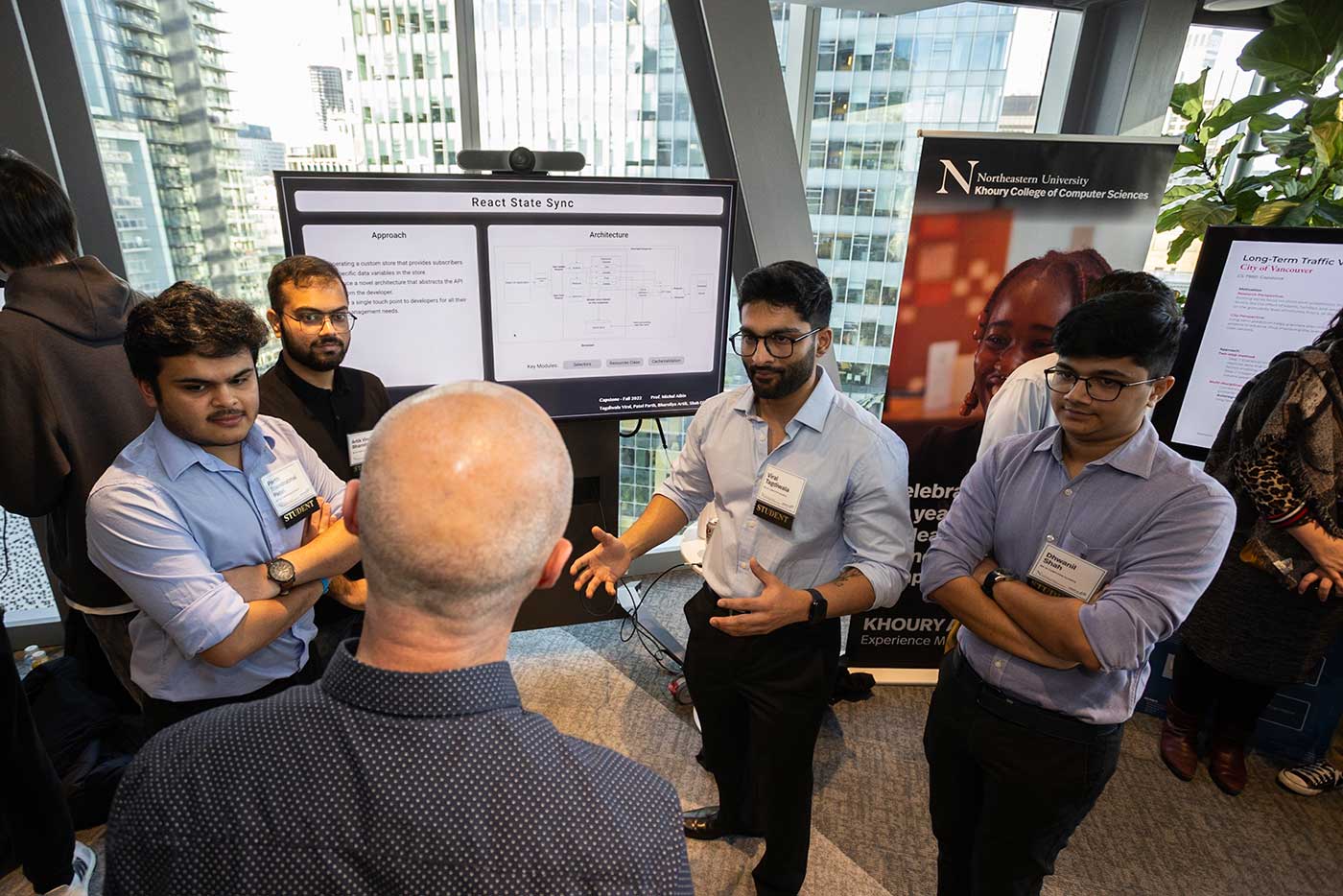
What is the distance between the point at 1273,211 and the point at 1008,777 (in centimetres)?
291

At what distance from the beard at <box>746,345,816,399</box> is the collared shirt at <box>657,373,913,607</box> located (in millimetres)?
60

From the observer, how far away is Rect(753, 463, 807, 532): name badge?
1.61m

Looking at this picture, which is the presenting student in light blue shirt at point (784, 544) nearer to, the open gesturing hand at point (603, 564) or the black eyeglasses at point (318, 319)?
the open gesturing hand at point (603, 564)

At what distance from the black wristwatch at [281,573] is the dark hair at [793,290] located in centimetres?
126

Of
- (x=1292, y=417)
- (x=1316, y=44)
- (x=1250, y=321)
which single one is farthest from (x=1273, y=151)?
(x=1292, y=417)

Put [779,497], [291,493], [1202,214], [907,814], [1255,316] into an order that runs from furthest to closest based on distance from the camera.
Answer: [1202,214] < [1255,316] < [907,814] < [779,497] < [291,493]

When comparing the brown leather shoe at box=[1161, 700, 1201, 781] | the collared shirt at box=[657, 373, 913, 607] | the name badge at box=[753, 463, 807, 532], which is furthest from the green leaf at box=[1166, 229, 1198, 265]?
the name badge at box=[753, 463, 807, 532]

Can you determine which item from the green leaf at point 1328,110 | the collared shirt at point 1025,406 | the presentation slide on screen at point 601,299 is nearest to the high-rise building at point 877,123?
the collared shirt at point 1025,406

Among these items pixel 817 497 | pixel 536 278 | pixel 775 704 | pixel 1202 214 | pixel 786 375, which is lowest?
pixel 775 704

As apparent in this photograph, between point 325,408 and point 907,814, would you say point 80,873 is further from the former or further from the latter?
point 907,814

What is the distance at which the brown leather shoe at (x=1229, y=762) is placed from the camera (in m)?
2.41

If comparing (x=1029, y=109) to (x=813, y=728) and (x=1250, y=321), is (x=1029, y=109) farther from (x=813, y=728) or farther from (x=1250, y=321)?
(x=813, y=728)

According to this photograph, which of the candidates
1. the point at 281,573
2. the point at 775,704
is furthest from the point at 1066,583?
the point at 281,573

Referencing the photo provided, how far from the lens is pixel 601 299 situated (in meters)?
2.59
